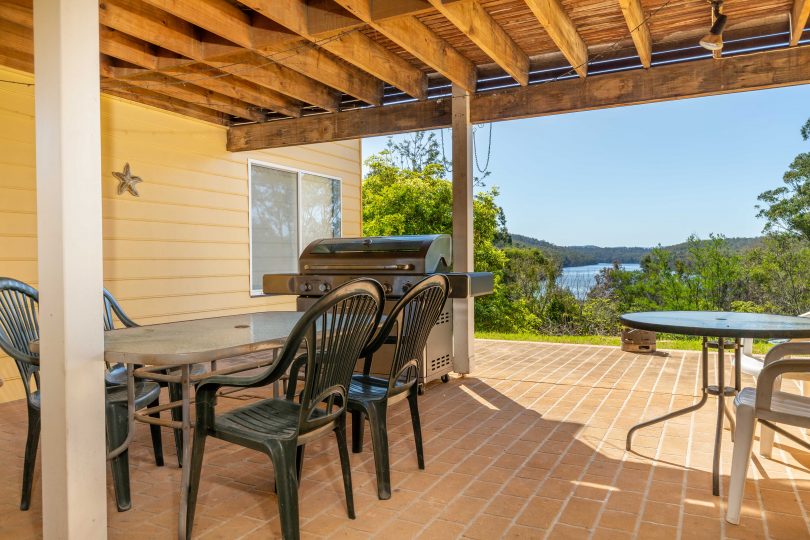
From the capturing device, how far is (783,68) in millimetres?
3971

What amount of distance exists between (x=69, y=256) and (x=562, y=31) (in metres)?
3.23

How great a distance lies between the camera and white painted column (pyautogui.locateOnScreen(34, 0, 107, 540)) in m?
1.62

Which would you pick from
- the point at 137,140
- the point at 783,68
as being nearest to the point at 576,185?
the point at 783,68

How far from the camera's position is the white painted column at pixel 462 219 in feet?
15.4

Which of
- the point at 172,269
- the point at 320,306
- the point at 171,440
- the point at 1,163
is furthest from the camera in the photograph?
the point at 172,269

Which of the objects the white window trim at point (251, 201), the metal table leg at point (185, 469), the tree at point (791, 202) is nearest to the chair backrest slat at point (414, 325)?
the metal table leg at point (185, 469)

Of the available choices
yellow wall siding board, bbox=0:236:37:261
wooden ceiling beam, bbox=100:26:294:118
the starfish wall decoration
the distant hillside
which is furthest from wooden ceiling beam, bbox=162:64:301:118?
the distant hillside

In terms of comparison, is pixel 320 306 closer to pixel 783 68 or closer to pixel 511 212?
pixel 783 68

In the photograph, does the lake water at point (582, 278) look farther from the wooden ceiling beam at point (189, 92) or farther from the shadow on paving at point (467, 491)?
the shadow on paving at point (467, 491)

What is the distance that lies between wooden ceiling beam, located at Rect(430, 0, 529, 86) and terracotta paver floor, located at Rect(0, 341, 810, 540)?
A: 2392mm

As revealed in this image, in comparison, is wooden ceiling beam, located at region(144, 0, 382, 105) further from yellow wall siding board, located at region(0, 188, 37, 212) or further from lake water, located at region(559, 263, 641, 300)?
lake water, located at region(559, 263, 641, 300)

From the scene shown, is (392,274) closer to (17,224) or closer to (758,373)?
(758,373)

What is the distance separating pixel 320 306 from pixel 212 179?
4463 millimetres

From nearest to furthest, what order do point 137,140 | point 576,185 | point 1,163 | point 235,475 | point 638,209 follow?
point 235,475
point 1,163
point 137,140
point 638,209
point 576,185
